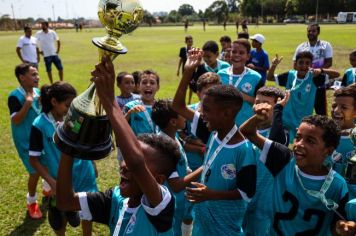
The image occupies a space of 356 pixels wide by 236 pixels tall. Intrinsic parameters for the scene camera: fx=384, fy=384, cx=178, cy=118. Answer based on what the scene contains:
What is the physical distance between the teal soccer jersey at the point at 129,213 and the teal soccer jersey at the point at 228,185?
919 millimetres

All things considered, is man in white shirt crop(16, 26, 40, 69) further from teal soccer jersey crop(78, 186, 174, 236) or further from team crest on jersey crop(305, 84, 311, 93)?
teal soccer jersey crop(78, 186, 174, 236)

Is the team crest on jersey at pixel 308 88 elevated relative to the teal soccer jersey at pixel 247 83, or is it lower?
lower

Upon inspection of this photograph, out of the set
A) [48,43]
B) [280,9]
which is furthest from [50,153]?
[280,9]

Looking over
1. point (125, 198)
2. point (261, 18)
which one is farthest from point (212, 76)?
point (261, 18)

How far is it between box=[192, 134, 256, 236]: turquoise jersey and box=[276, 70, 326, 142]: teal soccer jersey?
11.4 feet

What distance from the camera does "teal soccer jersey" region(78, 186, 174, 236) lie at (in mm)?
2018

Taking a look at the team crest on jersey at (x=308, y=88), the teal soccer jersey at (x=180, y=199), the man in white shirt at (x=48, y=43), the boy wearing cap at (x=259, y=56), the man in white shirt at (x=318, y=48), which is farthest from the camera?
the man in white shirt at (x=48, y=43)

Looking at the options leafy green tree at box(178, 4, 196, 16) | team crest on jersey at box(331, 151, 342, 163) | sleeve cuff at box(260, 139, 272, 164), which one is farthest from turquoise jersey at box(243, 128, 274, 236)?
leafy green tree at box(178, 4, 196, 16)

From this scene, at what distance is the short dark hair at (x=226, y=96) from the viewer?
3.02 m

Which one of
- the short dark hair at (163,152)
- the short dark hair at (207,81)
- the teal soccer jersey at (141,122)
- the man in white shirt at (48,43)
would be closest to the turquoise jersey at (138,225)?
the short dark hair at (163,152)

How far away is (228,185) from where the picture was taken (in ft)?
9.99

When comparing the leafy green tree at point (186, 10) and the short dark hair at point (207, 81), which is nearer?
the short dark hair at point (207, 81)

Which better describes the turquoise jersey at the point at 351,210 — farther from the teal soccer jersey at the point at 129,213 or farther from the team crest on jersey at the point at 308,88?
the team crest on jersey at the point at 308,88

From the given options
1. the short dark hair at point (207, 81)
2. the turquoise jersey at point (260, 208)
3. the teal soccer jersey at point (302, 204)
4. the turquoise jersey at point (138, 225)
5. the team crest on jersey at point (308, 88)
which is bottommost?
the turquoise jersey at point (260, 208)
